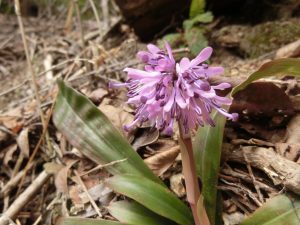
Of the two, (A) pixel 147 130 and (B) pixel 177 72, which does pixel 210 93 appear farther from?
(A) pixel 147 130

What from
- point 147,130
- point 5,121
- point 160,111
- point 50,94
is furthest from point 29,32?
point 160,111

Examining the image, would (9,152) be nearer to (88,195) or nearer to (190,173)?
(88,195)

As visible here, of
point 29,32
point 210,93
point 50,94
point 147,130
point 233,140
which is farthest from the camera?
point 29,32

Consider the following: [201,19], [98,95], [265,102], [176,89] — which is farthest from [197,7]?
[176,89]

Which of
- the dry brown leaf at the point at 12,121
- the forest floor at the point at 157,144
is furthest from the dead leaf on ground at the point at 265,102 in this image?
the dry brown leaf at the point at 12,121

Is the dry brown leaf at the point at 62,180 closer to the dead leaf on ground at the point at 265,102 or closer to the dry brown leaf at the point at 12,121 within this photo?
the dry brown leaf at the point at 12,121

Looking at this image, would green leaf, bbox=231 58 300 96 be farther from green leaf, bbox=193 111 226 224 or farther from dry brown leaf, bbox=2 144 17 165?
dry brown leaf, bbox=2 144 17 165
